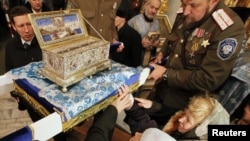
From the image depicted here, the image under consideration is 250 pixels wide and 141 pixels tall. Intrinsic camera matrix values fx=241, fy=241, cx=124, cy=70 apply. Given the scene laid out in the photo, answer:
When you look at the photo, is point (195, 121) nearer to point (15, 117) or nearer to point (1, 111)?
point (15, 117)

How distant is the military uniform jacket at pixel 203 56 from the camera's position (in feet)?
3.96

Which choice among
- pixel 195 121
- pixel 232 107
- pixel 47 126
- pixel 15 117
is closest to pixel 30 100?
pixel 47 126

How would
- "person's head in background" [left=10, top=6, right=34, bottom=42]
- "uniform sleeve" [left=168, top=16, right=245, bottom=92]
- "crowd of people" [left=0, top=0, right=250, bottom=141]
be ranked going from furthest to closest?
1. "person's head in background" [left=10, top=6, right=34, bottom=42]
2. "uniform sleeve" [left=168, top=16, right=245, bottom=92]
3. "crowd of people" [left=0, top=0, right=250, bottom=141]

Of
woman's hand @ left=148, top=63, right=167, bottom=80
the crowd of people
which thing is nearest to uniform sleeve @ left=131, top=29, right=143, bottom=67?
the crowd of people

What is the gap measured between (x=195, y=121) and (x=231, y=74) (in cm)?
38

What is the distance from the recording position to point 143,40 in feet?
7.38

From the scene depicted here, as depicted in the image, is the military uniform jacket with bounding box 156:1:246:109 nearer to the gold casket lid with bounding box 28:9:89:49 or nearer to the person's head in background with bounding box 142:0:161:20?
the gold casket lid with bounding box 28:9:89:49

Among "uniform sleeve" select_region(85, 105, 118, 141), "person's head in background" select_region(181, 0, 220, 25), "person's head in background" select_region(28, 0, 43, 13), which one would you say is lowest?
"uniform sleeve" select_region(85, 105, 118, 141)

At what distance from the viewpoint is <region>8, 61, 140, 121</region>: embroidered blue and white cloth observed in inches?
34.2

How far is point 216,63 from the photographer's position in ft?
4.02

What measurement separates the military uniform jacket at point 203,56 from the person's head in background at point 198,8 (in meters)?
0.02

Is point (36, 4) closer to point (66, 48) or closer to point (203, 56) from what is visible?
point (66, 48)

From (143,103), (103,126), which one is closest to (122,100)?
(103,126)

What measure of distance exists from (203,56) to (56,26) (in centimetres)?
78
